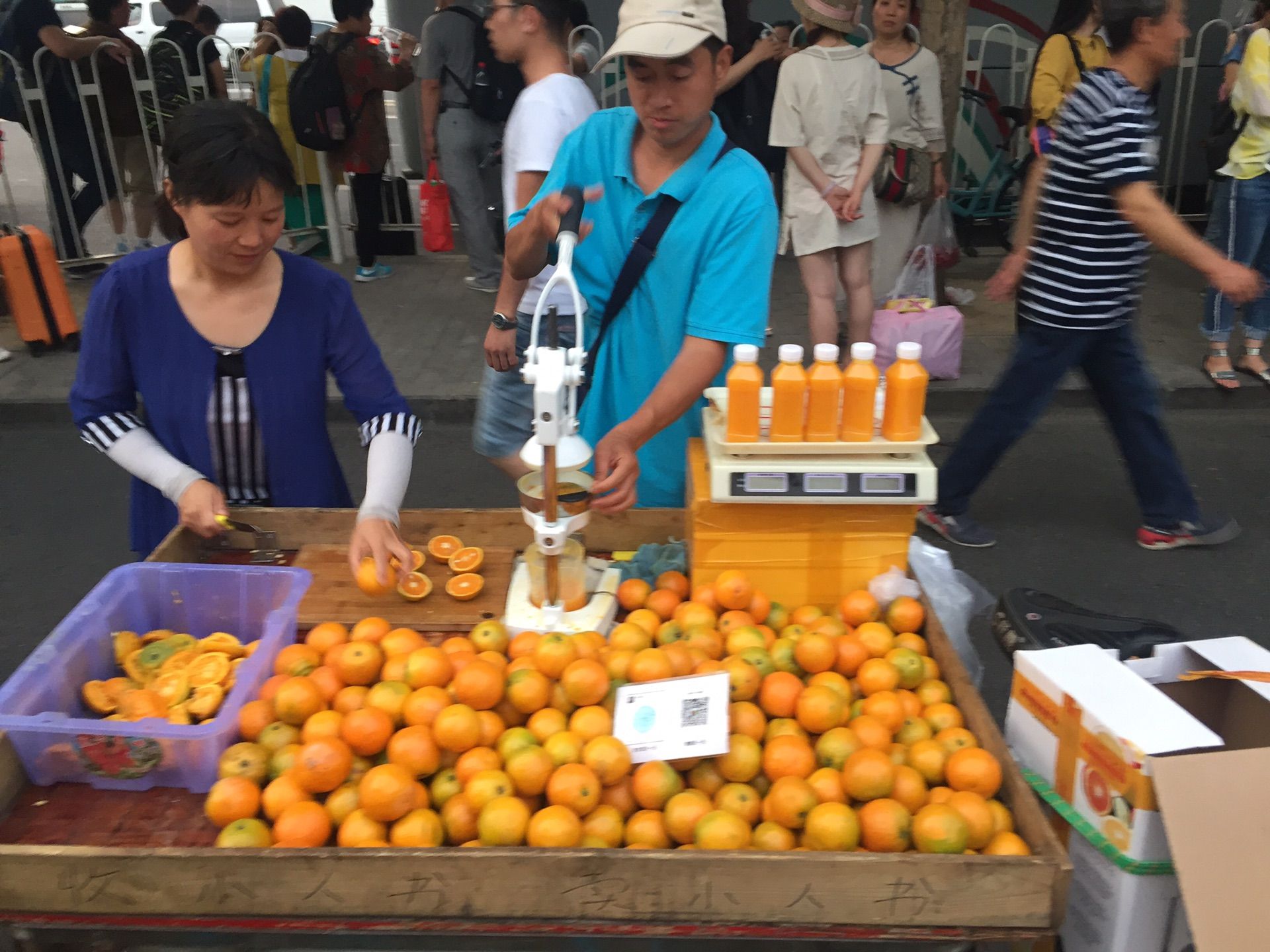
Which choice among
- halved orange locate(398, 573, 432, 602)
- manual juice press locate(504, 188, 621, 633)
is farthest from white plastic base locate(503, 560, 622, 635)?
halved orange locate(398, 573, 432, 602)

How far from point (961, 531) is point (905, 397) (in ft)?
8.66

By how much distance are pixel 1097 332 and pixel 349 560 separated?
309 centimetres

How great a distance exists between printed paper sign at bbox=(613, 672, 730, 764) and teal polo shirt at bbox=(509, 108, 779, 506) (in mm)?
868

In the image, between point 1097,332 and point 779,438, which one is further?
point 1097,332

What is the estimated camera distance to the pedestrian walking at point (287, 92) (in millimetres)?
8359

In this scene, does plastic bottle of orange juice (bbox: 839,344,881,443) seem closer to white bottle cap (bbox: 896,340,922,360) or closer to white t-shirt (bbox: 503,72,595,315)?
white bottle cap (bbox: 896,340,922,360)

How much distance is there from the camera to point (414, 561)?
7.61 feet

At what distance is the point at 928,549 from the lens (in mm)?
2697

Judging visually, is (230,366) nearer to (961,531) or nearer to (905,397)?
(905,397)

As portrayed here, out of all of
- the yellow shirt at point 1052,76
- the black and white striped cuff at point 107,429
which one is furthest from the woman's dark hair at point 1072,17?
the black and white striped cuff at point 107,429

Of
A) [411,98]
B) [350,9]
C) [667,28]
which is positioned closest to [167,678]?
[667,28]

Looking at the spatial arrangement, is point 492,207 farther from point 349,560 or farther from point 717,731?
point 717,731

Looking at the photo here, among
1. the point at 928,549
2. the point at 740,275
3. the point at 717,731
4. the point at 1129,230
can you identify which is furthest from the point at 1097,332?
the point at 717,731

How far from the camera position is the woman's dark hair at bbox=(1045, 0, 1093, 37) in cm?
564
